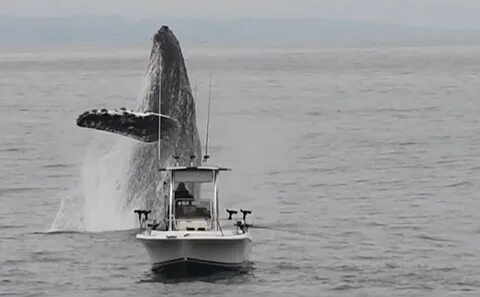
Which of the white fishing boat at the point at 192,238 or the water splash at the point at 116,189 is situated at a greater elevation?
the water splash at the point at 116,189

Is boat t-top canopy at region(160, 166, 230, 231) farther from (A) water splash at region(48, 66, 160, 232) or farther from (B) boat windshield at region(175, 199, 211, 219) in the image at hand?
(A) water splash at region(48, 66, 160, 232)

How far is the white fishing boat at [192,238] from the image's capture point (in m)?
20.6

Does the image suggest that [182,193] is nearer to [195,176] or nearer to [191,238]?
[195,176]

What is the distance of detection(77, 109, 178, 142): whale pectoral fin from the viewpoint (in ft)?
70.5

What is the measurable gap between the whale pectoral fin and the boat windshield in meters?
1.31

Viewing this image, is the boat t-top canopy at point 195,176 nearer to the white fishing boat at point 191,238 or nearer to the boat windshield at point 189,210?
the white fishing boat at point 191,238

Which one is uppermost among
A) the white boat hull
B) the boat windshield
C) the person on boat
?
the person on boat

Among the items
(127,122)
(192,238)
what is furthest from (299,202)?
(192,238)

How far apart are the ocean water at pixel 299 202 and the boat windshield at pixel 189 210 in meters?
1.12

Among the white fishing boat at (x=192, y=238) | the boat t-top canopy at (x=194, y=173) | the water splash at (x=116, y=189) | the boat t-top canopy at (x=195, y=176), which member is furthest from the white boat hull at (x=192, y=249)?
the water splash at (x=116, y=189)

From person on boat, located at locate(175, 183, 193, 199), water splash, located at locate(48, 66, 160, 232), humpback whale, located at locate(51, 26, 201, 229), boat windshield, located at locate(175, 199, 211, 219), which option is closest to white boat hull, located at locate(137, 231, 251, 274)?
boat windshield, located at locate(175, 199, 211, 219)

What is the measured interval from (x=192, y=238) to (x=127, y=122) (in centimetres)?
270

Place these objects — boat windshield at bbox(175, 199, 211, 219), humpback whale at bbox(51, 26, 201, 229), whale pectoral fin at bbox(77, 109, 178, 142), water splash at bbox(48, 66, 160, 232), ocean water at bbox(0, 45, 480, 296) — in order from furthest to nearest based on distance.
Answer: water splash at bbox(48, 66, 160, 232)
humpback whale at bbox(51, 26, 201, 229)
boat windshield at bbox(175, 199, 211, 219)
ocean water at bbox(0, 45, 480, 296)
whale pectoral fin at bbox(77, 109, 178, 142)

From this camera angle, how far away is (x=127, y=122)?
22.0m
